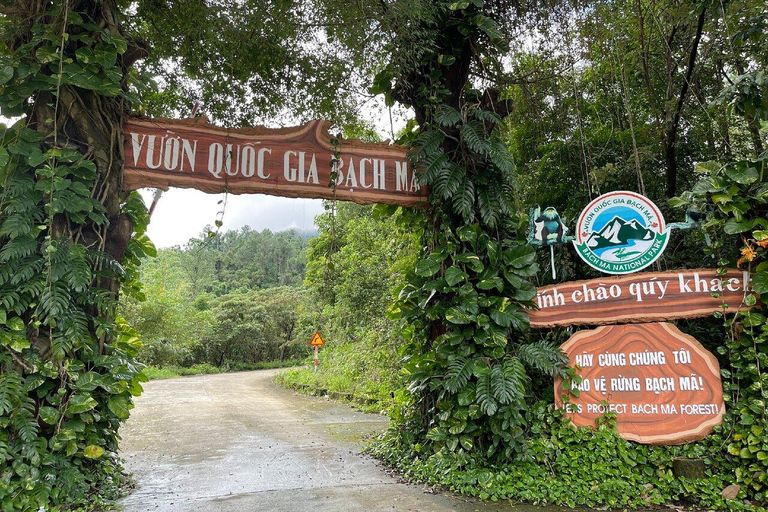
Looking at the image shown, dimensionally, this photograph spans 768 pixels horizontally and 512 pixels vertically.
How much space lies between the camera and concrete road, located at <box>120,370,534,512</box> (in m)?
4.29

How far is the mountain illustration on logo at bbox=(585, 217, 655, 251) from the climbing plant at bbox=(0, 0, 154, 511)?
4.31 meters

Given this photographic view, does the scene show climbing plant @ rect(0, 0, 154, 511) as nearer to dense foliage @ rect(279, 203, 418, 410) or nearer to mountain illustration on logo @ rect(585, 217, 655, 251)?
mountain illustration on logo @ rect(585, 217, 655, 251)

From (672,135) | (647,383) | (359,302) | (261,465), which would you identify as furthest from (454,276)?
(359,302)

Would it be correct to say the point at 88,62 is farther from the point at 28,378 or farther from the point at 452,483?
the point at 452,483

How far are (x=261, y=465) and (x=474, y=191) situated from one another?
12.4 feet

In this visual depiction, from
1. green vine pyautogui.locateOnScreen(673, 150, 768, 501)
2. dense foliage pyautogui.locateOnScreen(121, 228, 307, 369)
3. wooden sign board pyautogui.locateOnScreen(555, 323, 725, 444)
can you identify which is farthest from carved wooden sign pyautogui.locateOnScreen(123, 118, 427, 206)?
dense foliage pyautogui.locateOnScreen(121, 228, 307, 369)

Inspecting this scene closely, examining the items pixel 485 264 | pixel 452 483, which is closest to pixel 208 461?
pixel 452 483

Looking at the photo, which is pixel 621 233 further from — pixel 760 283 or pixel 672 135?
pixel 672 135

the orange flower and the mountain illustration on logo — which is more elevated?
the mountain illustration on logo

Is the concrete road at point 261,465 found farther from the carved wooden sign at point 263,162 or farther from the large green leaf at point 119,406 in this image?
the carved wooden sign at point 263,162

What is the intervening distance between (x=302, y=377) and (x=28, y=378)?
14.2m

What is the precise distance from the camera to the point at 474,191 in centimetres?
531

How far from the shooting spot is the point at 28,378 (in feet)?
13.2

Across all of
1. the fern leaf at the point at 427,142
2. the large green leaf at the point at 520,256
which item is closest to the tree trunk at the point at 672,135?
the large green leaf at the point at 520,256
